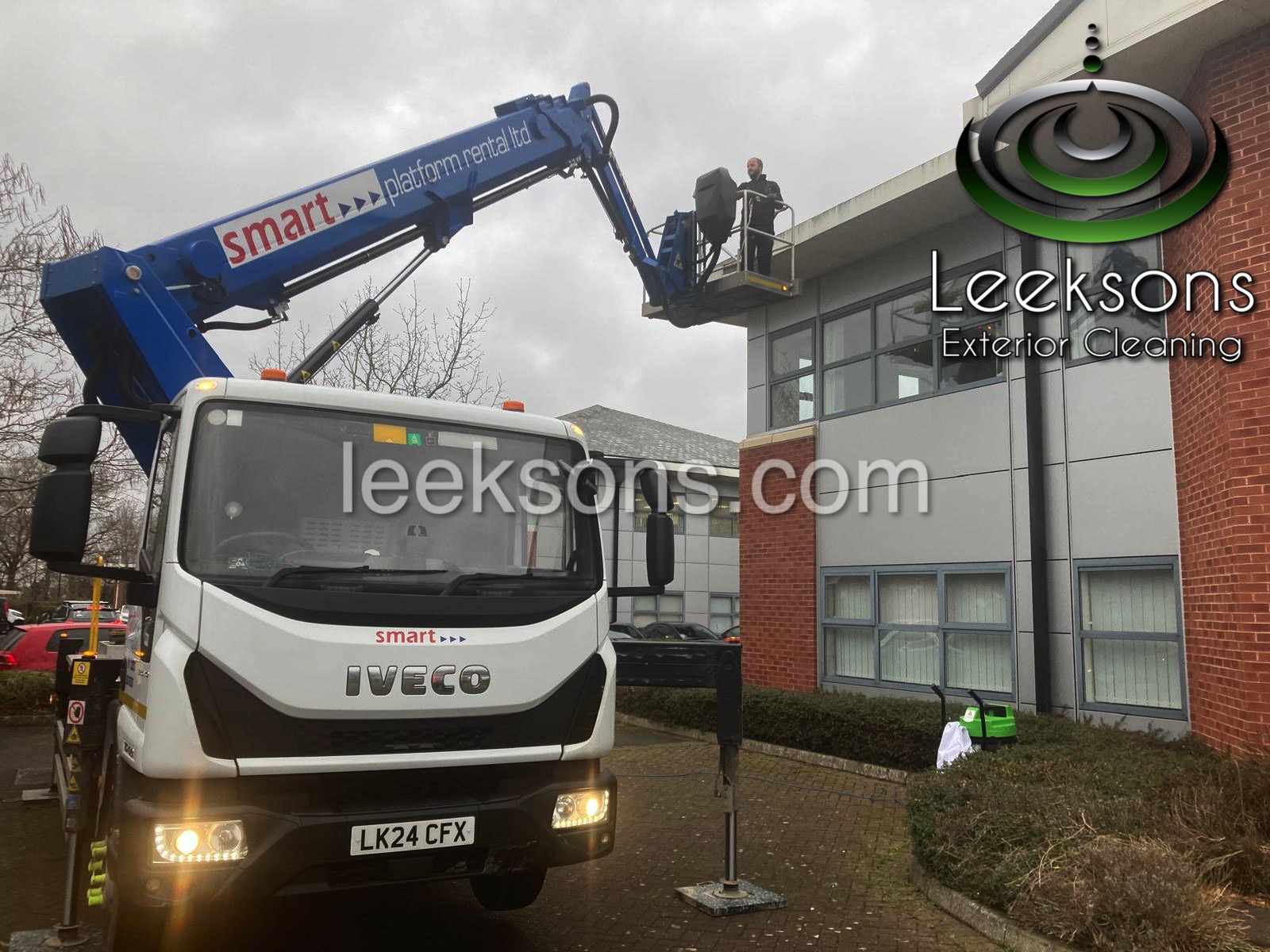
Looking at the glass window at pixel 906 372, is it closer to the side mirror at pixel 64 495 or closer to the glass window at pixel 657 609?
the side mirror at pixel 64 495

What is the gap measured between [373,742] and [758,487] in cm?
1037

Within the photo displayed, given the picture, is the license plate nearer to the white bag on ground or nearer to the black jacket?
the white bag on ground

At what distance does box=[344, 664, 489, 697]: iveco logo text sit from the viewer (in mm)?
4145

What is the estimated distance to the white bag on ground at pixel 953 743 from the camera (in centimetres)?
812

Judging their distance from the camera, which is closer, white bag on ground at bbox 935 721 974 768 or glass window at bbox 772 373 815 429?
white bag on ground at bbox 935 721 974 768

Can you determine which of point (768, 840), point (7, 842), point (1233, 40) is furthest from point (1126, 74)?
point (7, 842)

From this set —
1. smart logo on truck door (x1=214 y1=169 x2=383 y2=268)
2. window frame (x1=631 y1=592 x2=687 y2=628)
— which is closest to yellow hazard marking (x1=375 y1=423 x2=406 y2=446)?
smart logo on truck door (x1=214 y1=169 x2=383 y2=268)

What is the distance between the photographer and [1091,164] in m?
9.36

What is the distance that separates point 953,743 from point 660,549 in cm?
413

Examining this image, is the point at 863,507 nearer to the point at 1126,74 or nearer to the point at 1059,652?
the point at 1059,652

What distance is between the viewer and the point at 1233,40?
7809 millimetres

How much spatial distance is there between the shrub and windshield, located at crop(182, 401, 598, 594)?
8.89 ft

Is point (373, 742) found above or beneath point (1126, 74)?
beneath

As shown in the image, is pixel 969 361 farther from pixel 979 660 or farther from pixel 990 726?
pixel 990 726
